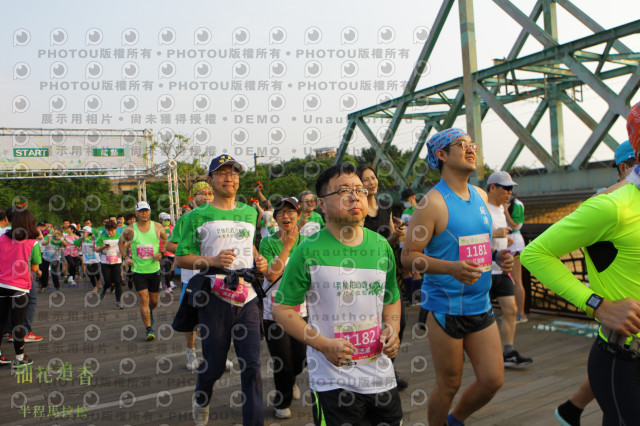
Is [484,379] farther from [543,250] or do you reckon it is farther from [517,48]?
[517,48]

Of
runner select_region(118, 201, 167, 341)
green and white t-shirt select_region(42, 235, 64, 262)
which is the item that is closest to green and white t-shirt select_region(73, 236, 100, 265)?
green and white t-shirt select_region(42, 235, 64, 262)

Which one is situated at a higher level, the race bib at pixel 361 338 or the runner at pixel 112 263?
the race bib at pixel 361 338

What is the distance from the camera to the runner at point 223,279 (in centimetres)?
357

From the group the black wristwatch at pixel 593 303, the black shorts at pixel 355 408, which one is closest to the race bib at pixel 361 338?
the black shorts at pixel 355 408

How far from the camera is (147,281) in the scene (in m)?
7.50

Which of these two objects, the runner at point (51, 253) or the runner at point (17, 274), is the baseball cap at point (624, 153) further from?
the runner at point (51, 253)

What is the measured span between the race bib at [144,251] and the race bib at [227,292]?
420 cm

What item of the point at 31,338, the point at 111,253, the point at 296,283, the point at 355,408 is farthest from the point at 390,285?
the point at 111,253

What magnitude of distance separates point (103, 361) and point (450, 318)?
5307 mm

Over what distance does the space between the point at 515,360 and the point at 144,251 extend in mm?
5505

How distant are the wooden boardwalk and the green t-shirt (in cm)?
218

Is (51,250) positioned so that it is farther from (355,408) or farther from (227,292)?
(355,408)

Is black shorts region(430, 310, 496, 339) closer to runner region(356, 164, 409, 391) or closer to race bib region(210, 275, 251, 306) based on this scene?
runner region(356, 164, 409, 391)

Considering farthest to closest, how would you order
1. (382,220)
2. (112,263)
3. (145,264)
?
(112,263)
(145,264)
(382,220)
